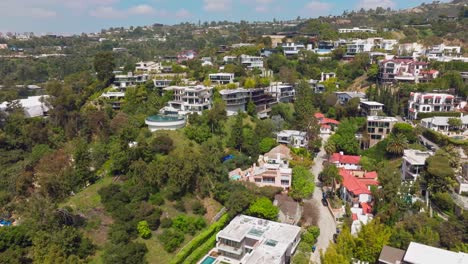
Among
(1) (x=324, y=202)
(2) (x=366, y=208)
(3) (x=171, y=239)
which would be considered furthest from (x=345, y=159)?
(3) (x=171, y=239)

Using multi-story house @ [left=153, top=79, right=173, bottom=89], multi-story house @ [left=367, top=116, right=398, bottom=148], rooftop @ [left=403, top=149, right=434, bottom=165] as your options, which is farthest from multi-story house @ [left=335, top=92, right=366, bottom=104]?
multi-story house @ [left=153, top=79, right=173, bottom=89]

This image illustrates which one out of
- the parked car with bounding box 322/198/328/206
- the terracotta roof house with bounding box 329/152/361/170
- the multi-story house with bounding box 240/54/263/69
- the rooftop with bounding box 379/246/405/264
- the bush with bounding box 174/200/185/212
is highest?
the multi-story house with bounding box 240/54/263/69

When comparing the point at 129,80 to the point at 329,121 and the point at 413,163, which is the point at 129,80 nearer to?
the point at 329,121

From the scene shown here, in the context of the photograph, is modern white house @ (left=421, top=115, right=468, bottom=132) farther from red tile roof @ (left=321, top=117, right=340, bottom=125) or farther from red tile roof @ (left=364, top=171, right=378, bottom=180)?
red tile roof @ (left=321, top=117, right=340, bottom=125)

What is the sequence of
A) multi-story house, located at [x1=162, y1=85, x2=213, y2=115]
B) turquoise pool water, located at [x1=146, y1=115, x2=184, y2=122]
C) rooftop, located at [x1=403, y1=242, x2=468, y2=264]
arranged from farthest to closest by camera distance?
multi-story house, located at [x1=162, y1=85, x2=213, y2=115] < turquoise pool water, located at [x1=146, y1=115, x2=184, y2=122] < rooftop, located at [x1=403, y1=242, x2=468, y2=264]

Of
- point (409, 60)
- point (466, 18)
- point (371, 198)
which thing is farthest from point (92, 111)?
point (466, 18)
